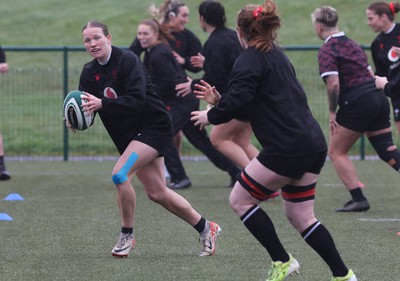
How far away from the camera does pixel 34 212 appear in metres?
9.49

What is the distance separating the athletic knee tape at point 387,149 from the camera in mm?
9320

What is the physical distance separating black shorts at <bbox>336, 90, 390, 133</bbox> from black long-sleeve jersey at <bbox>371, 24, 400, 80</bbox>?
0.27 metres

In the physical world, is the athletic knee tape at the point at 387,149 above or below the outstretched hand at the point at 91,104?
below

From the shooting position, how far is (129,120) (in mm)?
7133

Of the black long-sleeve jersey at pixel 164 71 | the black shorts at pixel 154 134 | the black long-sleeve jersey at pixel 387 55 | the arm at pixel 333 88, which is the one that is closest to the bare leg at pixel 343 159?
the arm at pixel 333 88

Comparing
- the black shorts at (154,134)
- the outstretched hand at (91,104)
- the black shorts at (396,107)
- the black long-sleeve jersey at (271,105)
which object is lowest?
the black shorts at (396,107)

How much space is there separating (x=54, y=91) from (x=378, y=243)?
9914 millimetres

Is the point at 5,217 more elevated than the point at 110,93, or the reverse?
the point at 110,93

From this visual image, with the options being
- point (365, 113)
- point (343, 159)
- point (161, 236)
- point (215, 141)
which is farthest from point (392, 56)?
point (161, 236)

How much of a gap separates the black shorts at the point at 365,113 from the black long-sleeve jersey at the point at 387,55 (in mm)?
268

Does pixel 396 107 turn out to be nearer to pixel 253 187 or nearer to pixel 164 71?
pixel 164 71

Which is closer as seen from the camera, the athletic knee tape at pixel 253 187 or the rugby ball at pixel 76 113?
the athletic knee tape at pixel 253 187

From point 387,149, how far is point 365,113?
0.45 meters

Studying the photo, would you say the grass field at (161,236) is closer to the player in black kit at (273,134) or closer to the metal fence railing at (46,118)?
the player in black kit at (273,134)
